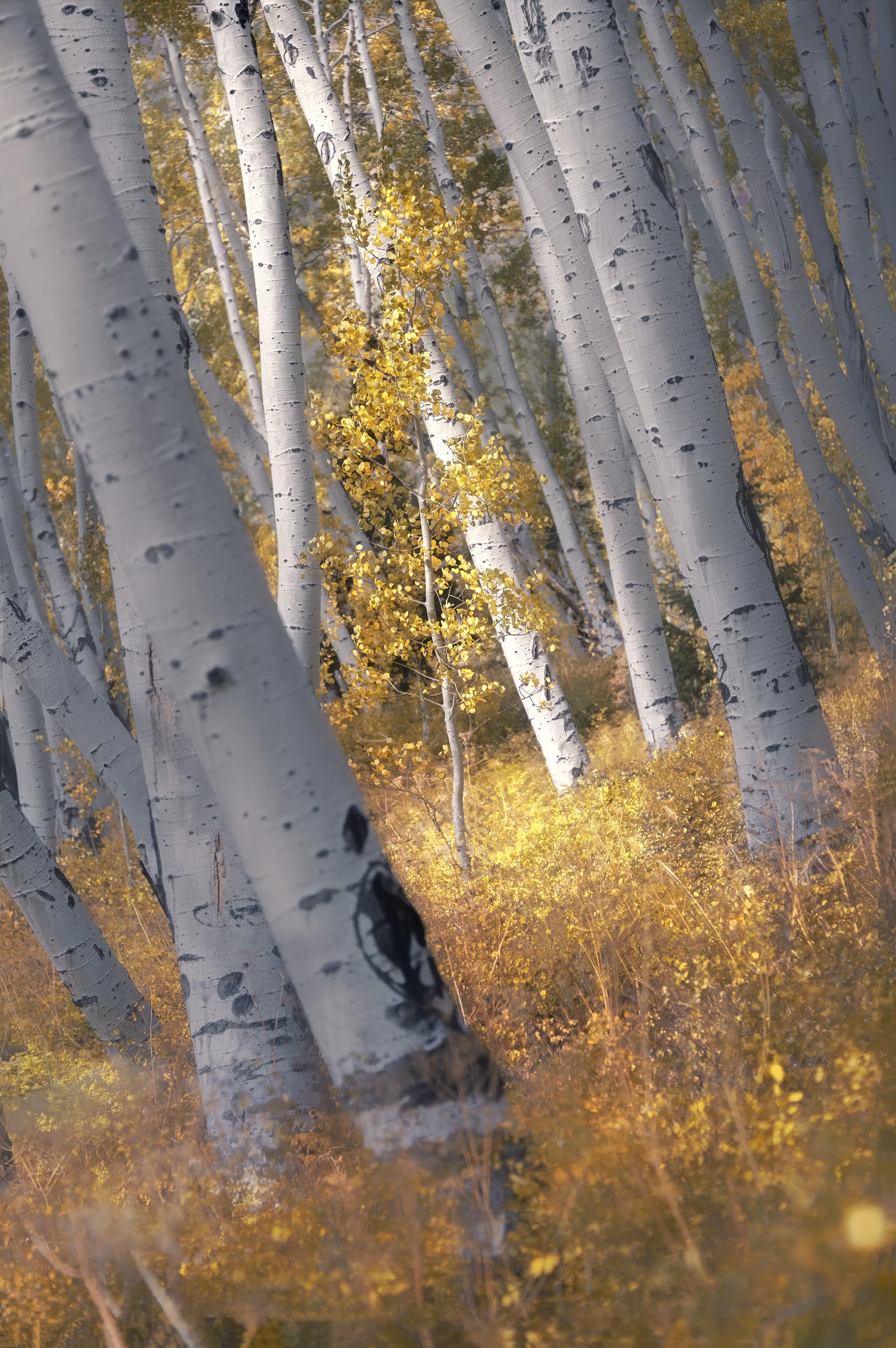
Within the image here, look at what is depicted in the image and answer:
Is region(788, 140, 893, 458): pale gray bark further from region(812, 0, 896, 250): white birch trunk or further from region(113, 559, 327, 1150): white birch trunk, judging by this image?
region(113, 559, 327, 1150): white birch trunk

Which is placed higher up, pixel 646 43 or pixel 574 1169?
pixel 646 43

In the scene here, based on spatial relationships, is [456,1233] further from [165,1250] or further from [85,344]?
[85,344]

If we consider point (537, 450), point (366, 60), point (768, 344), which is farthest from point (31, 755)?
point (366, 60)

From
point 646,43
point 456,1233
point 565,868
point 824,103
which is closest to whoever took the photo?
point 456,1233

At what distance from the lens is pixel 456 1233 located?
208 cm

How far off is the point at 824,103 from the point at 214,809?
788 centimetres

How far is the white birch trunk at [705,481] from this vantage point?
4.09 metres

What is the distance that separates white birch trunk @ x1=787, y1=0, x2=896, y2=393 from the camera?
779 cm

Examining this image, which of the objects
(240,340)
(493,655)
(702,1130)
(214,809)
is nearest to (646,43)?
(240,340)

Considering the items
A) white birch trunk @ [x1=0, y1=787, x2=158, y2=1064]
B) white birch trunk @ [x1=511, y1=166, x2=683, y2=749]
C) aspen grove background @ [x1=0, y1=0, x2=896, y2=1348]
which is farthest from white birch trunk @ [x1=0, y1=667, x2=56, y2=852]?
white birch trunk @ [x1=511, y1=166, x2=683, y2=749]

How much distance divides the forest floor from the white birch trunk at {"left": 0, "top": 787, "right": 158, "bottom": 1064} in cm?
37

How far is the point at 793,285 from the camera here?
8.24 metres

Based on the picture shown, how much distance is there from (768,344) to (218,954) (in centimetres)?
747

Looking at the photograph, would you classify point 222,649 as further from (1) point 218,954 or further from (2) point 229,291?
(2) point 229,291
